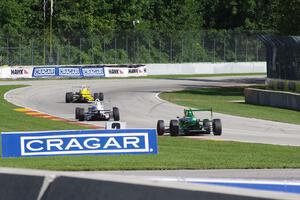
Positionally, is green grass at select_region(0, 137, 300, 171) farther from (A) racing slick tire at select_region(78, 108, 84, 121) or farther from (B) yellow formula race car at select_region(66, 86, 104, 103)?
(B) yellow formula race car at select_region(66, 86, 104, 103)

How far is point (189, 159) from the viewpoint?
57.9 feet

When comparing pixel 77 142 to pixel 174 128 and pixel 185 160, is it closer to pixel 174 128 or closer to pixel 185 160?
pixel 185 160

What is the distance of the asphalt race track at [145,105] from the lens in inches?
965

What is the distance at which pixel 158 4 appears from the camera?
298ft

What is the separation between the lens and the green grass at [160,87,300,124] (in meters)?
31.4

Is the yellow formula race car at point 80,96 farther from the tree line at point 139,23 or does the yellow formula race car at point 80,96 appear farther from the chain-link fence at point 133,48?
the chain-link fence at point 133,48

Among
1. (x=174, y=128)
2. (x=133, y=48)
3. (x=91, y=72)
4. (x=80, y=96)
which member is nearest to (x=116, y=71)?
(x=91, y=72)

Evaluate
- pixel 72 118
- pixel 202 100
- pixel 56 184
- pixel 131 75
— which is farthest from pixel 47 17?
pixel 56 184

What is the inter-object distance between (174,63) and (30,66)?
15.2 meters

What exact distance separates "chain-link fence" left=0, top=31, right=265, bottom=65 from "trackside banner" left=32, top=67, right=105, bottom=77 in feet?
13.3

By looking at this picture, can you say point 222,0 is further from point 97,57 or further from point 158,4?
point 97,57

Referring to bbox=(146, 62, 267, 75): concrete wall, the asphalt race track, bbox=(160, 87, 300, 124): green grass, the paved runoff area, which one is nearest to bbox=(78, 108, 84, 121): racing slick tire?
the paved runoff area

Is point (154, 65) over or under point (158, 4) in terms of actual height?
under

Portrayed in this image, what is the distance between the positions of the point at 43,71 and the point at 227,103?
2667cm
